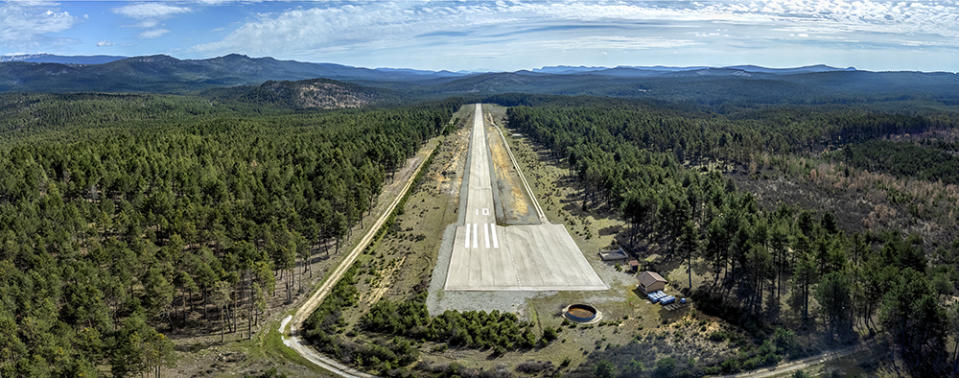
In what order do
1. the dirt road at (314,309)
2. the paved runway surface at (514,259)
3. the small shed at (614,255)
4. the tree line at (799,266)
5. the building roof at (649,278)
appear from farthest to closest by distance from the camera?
the small shed at (614,255) → the paved runway surface at (514,259) → the building roof at (649,278) → the dirt road at (314,309) → the tree line at (799,266)

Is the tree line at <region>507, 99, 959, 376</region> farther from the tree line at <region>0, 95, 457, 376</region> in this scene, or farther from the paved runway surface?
the tree line at <region>0, 95, 457, 376</region>

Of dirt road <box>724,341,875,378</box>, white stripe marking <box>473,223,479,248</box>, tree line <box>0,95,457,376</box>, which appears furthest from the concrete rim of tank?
tree line <box>0,95,457,376</box>

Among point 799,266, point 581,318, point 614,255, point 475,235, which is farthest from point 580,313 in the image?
point 475,235

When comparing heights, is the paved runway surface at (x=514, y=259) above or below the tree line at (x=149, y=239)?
below

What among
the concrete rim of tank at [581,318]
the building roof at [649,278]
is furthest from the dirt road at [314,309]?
the building roof at [649,278]

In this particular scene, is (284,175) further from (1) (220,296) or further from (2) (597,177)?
(2) (597,177)

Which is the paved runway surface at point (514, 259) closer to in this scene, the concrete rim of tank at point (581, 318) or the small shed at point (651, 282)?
the small shed at point (651, 282)
